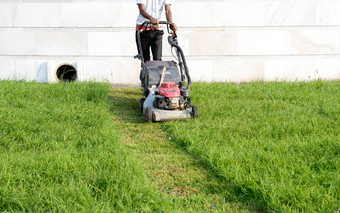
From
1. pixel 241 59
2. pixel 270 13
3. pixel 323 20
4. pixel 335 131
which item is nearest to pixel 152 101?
pixel 335 131

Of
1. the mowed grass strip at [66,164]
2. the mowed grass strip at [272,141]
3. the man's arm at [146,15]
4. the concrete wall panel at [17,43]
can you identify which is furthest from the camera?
the concrete wall panel at [17,43]

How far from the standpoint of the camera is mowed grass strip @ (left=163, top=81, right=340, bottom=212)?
10.3 feet

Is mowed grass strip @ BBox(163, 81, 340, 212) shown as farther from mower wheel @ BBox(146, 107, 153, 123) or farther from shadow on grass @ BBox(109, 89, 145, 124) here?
shadow on grass @ BBox(109, 89, 145, 124)

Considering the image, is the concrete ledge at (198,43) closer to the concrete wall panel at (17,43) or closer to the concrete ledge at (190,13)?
the concrete wall panel at (17,43)

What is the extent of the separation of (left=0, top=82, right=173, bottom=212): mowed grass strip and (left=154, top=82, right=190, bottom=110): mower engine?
2.14 feet

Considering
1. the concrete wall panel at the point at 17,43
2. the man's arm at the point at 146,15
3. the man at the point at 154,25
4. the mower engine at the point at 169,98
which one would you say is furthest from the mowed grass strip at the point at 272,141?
the concrete wall panel at the point at 17,43

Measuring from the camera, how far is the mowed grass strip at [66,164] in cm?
300

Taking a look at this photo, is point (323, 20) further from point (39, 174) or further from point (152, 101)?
point (39, 174)

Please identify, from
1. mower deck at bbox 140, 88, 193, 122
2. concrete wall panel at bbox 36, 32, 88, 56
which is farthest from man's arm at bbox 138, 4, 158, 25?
concrete wall panel at bbox 36, 32, 88, 56

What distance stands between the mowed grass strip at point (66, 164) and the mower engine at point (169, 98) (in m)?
0.65

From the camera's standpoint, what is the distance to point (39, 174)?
340 centimetres

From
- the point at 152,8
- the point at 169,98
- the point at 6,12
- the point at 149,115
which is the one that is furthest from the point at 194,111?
the point at 6,12

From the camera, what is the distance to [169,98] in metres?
5.24

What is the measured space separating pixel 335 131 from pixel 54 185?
2.94 metres
